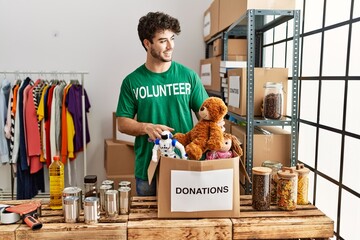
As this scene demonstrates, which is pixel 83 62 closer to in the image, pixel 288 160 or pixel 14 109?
pixel 14 109

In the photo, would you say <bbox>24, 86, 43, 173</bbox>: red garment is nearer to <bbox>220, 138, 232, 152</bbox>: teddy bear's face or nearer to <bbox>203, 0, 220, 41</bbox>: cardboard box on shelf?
<bbox>203, 0, 220, 41</bbox>: cardboard box on shelf

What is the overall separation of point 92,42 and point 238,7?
182 cm

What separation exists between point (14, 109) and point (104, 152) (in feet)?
3.21

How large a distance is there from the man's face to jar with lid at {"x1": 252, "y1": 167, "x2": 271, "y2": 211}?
70 cm

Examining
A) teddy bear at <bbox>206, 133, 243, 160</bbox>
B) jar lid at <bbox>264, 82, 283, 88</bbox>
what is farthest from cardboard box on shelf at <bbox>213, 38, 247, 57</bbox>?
teddy bear at <bbox>206, 133, 243, 160</bbox>

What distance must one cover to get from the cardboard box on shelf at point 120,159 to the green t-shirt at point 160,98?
150cm

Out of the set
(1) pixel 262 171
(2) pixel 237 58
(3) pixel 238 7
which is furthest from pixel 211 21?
(1) pixel 262 171

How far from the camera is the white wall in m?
3.57

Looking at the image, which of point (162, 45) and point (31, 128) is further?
point (31, 128)

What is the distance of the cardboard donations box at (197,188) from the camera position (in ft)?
4.50

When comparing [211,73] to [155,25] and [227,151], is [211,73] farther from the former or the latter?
[227,151]

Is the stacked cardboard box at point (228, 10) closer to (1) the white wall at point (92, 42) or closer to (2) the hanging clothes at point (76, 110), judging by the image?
(1) the white wall at point (92, 42)

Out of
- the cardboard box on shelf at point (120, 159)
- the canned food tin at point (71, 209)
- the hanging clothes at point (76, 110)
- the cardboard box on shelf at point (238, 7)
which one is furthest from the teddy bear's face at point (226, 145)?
the hanging clothes at point (76, 110)

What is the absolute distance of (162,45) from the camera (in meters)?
1.76
